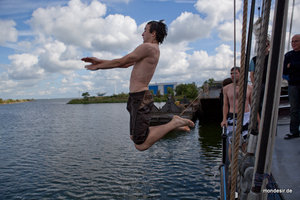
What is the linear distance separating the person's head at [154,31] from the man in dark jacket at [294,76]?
3331 millimetres

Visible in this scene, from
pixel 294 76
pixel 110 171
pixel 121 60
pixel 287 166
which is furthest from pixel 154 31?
pixel 110 171

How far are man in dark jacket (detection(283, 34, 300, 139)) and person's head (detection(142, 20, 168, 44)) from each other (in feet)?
10.9

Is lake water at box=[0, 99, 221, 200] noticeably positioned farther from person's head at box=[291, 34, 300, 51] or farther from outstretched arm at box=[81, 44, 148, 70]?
outstretched arm at box=[81, 44, 148, 70]

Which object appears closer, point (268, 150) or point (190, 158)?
point (268, 150)

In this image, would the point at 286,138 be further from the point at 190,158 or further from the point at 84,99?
the point at 84,99

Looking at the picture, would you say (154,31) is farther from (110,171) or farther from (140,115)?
(110,171)

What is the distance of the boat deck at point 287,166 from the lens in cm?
309

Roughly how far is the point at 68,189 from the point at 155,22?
906 centimetres

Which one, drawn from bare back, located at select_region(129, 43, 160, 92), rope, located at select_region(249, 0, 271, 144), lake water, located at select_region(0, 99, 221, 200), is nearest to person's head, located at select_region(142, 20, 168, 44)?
bare back, located at select_region(129, 43, 160, 92)

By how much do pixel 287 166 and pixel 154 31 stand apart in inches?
127

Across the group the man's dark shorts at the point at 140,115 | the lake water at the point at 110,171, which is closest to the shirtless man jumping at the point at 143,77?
the man's dark shorts at the point at 140,115

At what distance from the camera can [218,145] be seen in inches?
692

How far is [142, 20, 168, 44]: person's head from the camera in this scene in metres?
2.94

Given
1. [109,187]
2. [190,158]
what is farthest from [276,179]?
[190,158]
